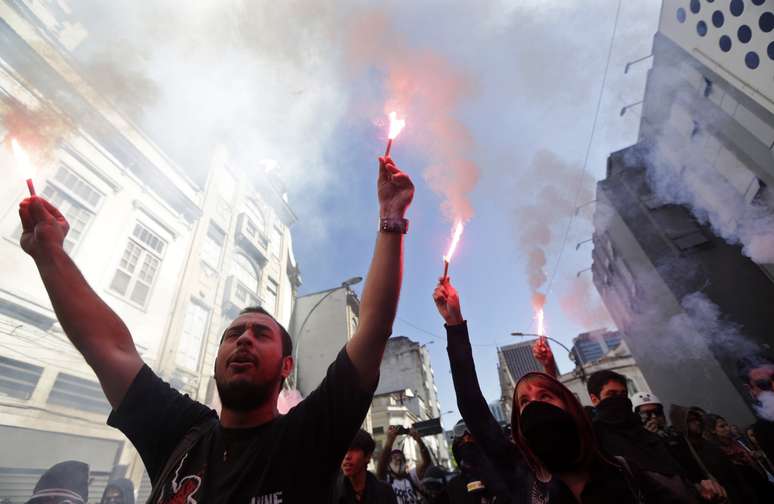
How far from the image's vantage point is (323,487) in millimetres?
1379

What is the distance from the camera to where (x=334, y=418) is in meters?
1.40

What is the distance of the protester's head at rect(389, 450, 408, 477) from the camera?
5.79 m

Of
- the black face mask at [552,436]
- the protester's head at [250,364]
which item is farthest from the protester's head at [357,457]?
the protester's head at [250,364]

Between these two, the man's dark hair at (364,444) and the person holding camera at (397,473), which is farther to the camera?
the person holding camera at (397,473)

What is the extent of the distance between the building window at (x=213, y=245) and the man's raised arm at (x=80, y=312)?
51.4 ft

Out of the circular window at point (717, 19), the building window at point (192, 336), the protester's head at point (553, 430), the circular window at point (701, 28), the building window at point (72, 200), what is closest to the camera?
the protester's head at point (553, 430)

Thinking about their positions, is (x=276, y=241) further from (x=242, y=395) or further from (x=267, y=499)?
(x=267, y=499)

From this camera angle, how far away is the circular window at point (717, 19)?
Answer: 9613 mm

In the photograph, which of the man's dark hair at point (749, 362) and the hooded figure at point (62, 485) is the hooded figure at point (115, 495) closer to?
the hooded figure at point (62, 485)

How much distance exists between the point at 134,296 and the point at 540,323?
1337 cm

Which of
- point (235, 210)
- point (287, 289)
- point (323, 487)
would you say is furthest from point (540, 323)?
point (287, 289)

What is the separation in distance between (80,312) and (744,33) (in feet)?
47.1

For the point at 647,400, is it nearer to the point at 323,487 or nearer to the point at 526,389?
the point at 526,389

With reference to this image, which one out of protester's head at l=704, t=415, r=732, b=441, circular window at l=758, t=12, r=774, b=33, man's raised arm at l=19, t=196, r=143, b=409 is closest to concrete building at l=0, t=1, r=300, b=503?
man's raised arm at l=19, t=196, r=143, b=409
